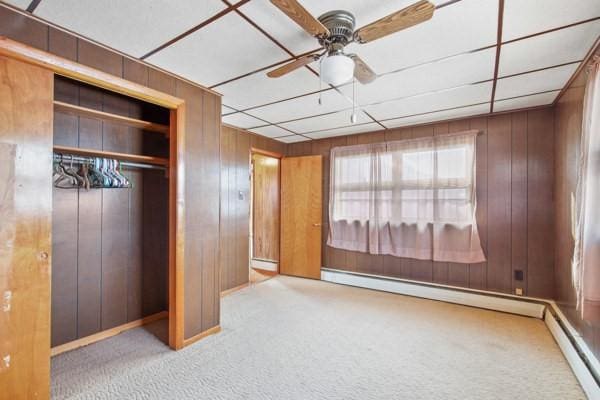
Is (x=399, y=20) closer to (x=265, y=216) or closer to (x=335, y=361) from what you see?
(x=335, y=361)

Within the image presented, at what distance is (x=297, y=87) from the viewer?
2.62 m

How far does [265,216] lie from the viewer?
563 cm

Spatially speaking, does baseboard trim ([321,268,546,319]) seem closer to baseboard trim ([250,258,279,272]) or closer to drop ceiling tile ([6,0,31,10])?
baseboard trim ([250,258,279,272])

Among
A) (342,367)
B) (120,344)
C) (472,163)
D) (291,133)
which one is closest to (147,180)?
(120,344)

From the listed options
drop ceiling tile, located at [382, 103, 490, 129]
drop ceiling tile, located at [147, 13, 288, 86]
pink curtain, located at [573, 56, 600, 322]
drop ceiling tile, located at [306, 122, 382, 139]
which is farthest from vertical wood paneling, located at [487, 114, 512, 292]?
drop ceiling tile, located at [147, 13, 288, 86]

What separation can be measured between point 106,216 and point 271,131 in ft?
8.30

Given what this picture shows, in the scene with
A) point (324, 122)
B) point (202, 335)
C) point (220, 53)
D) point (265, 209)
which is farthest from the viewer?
point (265, 209)

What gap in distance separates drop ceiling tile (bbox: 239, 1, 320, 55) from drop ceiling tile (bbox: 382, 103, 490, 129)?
2128 millimetres

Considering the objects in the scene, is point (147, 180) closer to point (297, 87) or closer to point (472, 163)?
point (297, 87)

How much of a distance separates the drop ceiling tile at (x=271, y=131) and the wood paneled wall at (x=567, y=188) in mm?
3237

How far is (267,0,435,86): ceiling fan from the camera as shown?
4.26ft

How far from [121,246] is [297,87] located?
236 centimetres

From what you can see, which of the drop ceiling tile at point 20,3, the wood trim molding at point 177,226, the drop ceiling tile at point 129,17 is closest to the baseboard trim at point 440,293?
the wood trim molding at point 177,226

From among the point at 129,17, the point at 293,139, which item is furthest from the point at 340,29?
the point at 293,139
